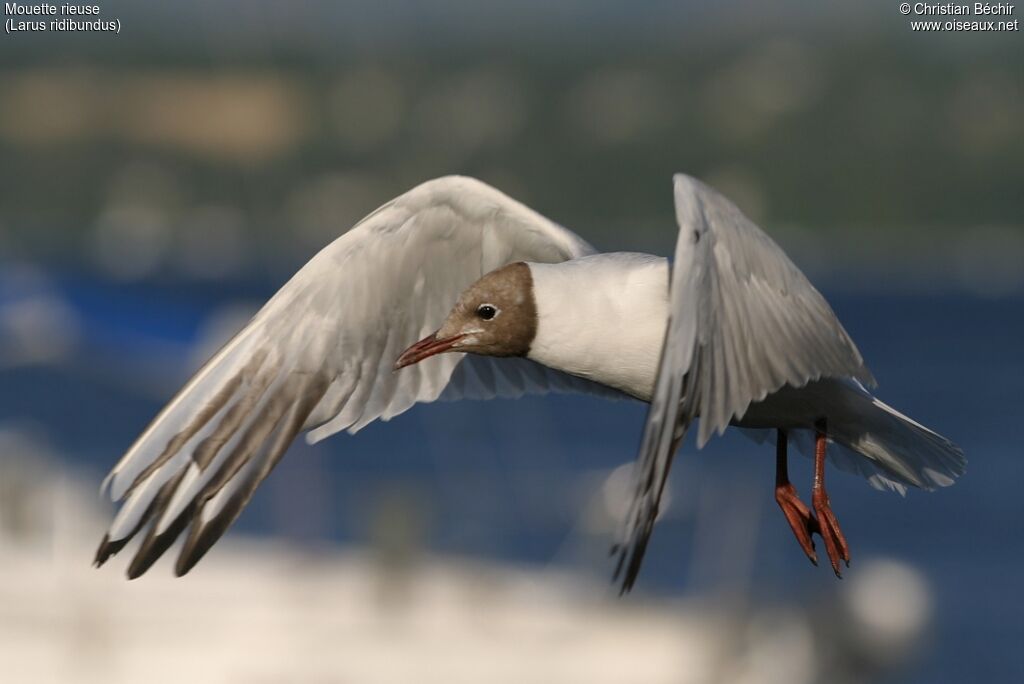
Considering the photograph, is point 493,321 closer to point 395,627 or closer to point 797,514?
point 797,514

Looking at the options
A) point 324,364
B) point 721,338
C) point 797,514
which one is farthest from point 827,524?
point 324,364

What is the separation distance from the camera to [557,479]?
97.7ft

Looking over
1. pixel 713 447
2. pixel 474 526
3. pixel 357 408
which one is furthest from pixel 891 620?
pixel 713 447

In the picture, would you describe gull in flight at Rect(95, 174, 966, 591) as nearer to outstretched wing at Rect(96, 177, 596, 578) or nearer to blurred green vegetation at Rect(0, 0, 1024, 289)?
outstretched wing at Rect(96, 177, 596, 578)

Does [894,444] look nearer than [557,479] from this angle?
Yes

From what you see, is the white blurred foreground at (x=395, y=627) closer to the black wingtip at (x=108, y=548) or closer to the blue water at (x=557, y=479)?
the blue water at (x=557, y=479)

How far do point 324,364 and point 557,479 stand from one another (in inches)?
936

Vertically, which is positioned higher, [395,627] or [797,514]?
[797,514]

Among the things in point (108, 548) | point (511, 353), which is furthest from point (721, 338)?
point (108, 548)

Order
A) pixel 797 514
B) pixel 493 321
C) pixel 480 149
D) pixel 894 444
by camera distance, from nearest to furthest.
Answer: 1. pixel 493 321
2. pixel 797 514
3. pixel 894 444
4. pixel 480 149

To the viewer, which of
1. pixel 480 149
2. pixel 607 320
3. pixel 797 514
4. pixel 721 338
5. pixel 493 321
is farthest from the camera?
pixel 480 149

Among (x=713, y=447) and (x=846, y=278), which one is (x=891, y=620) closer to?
(x=713, y=447)

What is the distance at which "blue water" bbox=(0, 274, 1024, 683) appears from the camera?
16.3 meters

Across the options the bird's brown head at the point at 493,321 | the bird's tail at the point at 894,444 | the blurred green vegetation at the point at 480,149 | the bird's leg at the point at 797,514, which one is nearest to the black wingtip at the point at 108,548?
the bird's brown head at the point at 493,321
